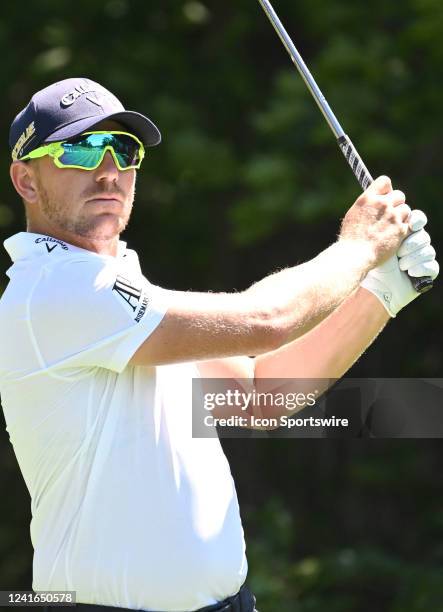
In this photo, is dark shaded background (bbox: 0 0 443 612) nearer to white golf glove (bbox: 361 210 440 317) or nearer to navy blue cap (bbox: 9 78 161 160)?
white golf glove (bbox: 361 210 440 317)

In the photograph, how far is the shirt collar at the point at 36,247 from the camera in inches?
103

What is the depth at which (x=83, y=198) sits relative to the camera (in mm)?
2744

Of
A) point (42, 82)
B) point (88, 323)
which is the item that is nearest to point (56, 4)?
point (42, 82)

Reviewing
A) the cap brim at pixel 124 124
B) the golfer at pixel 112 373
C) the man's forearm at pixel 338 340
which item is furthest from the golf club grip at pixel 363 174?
the cap brim at pixel 124 124

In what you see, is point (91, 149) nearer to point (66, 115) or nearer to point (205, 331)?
point (66, 115)

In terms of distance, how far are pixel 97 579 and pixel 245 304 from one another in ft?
2.23

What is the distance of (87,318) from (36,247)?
0.25 m

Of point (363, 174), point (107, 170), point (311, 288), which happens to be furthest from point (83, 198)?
point (363, 174)

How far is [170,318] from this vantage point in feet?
8.30

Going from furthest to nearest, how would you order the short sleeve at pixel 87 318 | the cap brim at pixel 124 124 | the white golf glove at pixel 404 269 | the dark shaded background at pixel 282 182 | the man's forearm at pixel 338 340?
1. the dark shaded background at pixel 282 182
2. the man's forearm at pixel 338 340
3. the white golf glove at pixel 404 269
4. the cap brim at pixel 124 124
5. the short sleeve at pixel 87 318

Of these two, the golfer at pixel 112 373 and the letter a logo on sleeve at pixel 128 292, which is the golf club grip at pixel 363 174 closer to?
the golfer at pixel 112 373

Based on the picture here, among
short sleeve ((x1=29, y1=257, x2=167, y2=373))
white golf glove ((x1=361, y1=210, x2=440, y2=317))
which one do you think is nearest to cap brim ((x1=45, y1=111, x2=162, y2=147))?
short sleeve ((x1=29, y1=257, x2=167, y2=373))

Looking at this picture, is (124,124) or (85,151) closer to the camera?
(85,151)

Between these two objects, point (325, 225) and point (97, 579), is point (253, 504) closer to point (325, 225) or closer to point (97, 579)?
point (325, 225)
